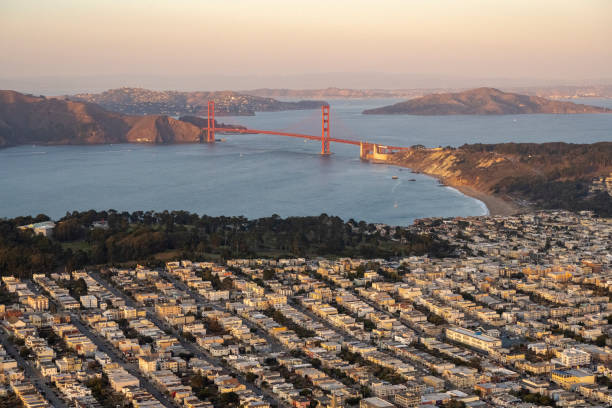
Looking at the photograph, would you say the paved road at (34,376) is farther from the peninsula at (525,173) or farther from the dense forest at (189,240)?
the peninsula at (525,173)

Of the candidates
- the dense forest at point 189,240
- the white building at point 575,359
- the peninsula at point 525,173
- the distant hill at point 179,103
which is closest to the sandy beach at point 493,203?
the peninsula at point 525,173

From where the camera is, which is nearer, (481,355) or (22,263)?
(481,355)

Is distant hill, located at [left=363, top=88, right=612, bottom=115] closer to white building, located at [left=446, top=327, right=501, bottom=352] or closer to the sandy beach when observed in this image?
the sandy beach

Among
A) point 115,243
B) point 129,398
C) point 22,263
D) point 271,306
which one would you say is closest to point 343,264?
point 271,306

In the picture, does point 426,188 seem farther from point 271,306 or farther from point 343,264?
point 271,306

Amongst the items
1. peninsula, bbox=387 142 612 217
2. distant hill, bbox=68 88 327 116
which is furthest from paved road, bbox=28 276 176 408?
distant hill, bbox=68 88 327 116
